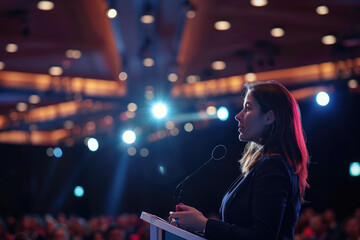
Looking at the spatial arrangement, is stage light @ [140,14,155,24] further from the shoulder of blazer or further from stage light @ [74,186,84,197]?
stage light @ [74,186,84,197]

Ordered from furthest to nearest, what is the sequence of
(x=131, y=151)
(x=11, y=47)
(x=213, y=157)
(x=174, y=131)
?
(x=131, y=151)
(x=174, y=131)
(x=11, y=47)
(x=213, y=157)

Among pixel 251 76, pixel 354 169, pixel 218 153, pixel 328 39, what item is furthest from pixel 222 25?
pixel 218 153

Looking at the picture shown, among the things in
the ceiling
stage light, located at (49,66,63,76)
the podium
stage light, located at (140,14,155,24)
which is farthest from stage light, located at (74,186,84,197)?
the podium

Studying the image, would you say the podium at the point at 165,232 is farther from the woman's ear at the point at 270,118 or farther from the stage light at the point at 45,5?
the stage light at the point at 45,5

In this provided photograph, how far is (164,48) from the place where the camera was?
35.1ft

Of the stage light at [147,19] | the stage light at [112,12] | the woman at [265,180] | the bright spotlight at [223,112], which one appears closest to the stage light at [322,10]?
the stage light at [147,19]

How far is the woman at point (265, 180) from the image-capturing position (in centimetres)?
173

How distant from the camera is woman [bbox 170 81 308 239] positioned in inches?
68.3

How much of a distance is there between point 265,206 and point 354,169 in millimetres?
12730

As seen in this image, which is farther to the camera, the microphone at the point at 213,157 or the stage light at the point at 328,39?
the stage light at the point at 328,39

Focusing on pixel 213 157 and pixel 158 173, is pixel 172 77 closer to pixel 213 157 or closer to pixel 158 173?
pixel 158 173

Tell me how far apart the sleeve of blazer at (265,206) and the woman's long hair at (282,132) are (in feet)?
0.32

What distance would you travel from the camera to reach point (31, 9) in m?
8.48

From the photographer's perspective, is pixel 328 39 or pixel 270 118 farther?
pixel 328 39
